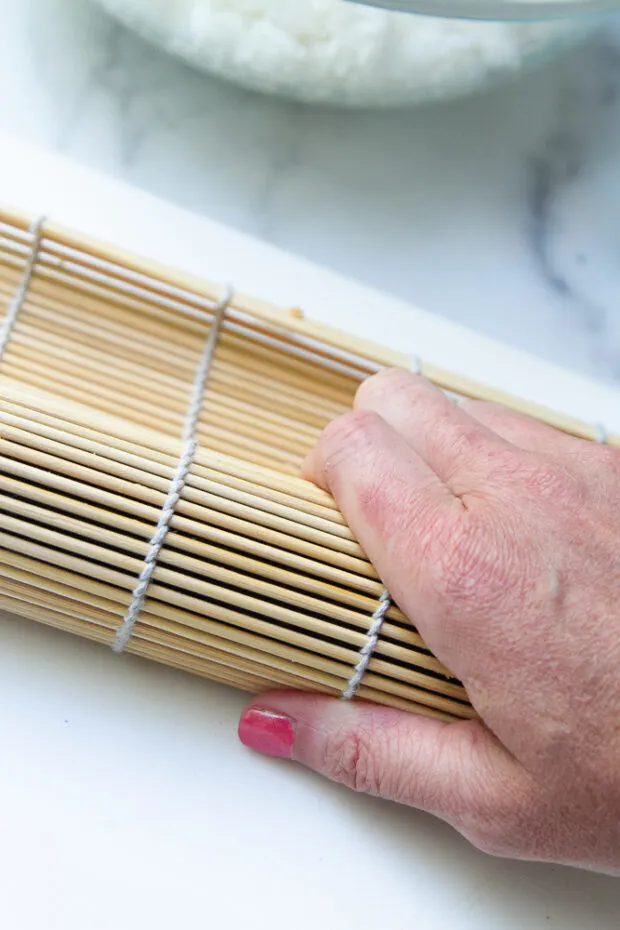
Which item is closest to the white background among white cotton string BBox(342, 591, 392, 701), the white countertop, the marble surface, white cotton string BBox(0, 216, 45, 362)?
the white countertop

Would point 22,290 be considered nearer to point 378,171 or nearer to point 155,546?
point 155,546

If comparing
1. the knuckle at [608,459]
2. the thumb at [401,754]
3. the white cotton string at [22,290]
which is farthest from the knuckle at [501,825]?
the white cotton string at [22,290]

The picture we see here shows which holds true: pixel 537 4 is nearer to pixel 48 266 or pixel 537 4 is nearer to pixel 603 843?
pixel 48 266

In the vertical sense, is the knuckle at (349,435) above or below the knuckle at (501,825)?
above

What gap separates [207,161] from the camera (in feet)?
3.23

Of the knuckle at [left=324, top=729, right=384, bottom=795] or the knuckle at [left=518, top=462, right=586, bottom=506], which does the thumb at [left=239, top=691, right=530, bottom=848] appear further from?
the knuckle at [left=518, top=462, right=586, bottom=506]

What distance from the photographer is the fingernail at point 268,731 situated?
2.30 ft

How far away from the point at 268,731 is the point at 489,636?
0.19m

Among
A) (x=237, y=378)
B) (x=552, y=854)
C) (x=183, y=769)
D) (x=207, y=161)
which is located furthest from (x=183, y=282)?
(x=552, y=854)

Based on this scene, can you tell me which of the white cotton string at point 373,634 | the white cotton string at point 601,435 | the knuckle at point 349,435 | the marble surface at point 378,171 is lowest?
the white cotton string at point 373,634

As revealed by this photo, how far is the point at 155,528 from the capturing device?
2.11 feet

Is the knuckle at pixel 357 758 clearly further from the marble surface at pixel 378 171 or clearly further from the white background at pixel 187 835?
the marble surface at pixel 378 171

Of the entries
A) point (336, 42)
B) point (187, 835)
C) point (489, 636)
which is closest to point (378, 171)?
point (336, 42)

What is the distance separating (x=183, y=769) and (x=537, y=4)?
0.64 m
